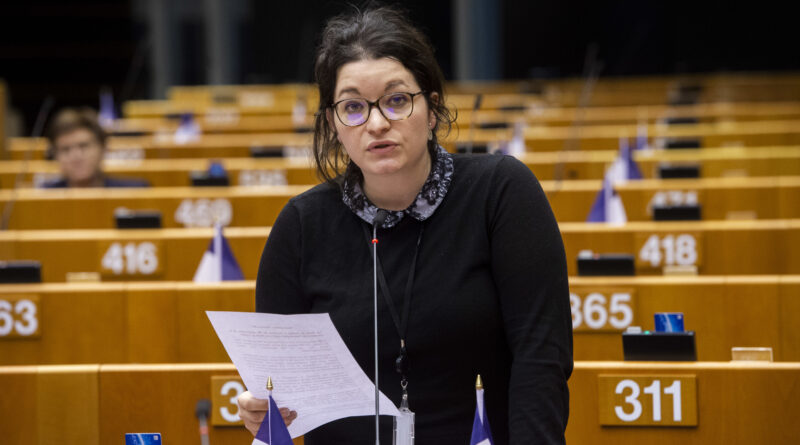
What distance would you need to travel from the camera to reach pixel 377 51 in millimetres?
1514

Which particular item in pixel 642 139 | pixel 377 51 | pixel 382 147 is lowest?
pixel 382 147

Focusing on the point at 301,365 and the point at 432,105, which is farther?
the point at 432,105

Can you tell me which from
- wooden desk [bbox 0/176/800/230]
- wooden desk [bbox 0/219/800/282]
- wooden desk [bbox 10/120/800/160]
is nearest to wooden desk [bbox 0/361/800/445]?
wooden desk [bbox 0/219/800/282]

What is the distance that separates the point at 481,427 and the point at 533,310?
0.57 ft

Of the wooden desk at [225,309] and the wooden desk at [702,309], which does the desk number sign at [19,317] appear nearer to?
the wooden desk at [225,309]

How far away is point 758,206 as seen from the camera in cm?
393

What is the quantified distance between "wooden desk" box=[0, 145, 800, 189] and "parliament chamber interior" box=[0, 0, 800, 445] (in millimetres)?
11

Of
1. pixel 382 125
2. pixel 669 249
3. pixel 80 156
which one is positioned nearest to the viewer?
pixel 382 125

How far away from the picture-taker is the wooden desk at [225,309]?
2.65 metres

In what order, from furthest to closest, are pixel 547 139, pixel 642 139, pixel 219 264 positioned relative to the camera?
pixel 547 139 → pixel 642 139 → pixel 219 264

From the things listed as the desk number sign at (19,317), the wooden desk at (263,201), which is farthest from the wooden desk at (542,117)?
the desk number sign at (19,317)

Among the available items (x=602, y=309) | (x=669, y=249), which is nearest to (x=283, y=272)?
(x=602, y=309)

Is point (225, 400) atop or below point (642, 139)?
below

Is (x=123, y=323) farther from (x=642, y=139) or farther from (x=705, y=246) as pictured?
(x=642, y=139)
